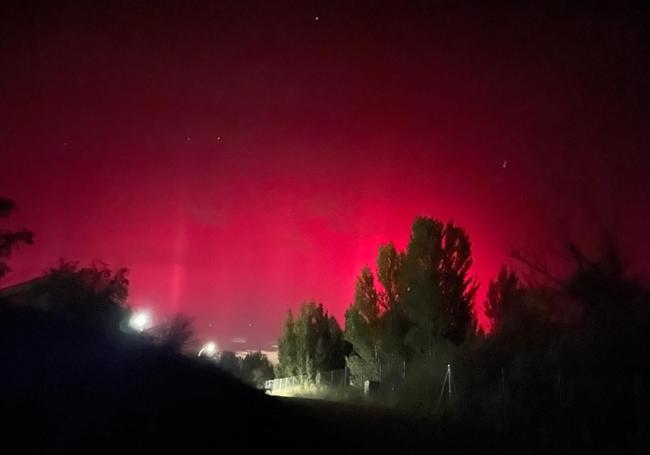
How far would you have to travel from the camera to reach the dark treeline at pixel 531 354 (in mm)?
17953

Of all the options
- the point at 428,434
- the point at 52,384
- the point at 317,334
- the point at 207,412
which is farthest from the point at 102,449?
the point at 317,334

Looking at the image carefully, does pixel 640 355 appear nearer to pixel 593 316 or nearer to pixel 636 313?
pixel 636 313

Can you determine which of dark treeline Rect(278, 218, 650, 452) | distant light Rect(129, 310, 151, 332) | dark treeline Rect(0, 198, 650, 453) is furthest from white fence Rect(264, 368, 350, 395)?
distant light Rect(129, 310, 151, 332)

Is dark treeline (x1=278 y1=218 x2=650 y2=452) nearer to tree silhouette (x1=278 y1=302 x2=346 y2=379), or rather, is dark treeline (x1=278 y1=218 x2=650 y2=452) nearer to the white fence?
the white fence

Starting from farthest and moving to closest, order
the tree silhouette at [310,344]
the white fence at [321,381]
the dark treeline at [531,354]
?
the tree silhouette at [310,344] → the white fence at [321,381] → the dark treeline at [531,354]

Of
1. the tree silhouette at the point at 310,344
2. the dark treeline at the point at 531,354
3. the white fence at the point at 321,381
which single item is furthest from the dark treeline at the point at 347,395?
the tree silhouette at the point at 310,344

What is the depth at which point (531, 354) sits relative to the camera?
22.8 m

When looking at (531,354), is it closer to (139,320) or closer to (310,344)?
(139,320)

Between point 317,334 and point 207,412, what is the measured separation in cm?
6291

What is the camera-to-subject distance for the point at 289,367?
74.4 m

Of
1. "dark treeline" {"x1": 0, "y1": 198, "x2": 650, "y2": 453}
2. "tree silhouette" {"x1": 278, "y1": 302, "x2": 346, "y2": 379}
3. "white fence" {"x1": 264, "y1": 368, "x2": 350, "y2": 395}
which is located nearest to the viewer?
"dark treeline" {"x1": 0, "y1": 198, "x2": 650, "y2": 453}

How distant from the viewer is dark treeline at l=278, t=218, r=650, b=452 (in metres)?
18.0

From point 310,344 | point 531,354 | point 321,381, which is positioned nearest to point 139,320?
point 531,354

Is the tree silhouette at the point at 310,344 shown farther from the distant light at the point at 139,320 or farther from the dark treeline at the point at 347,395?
the distant light at the point at 139,320
